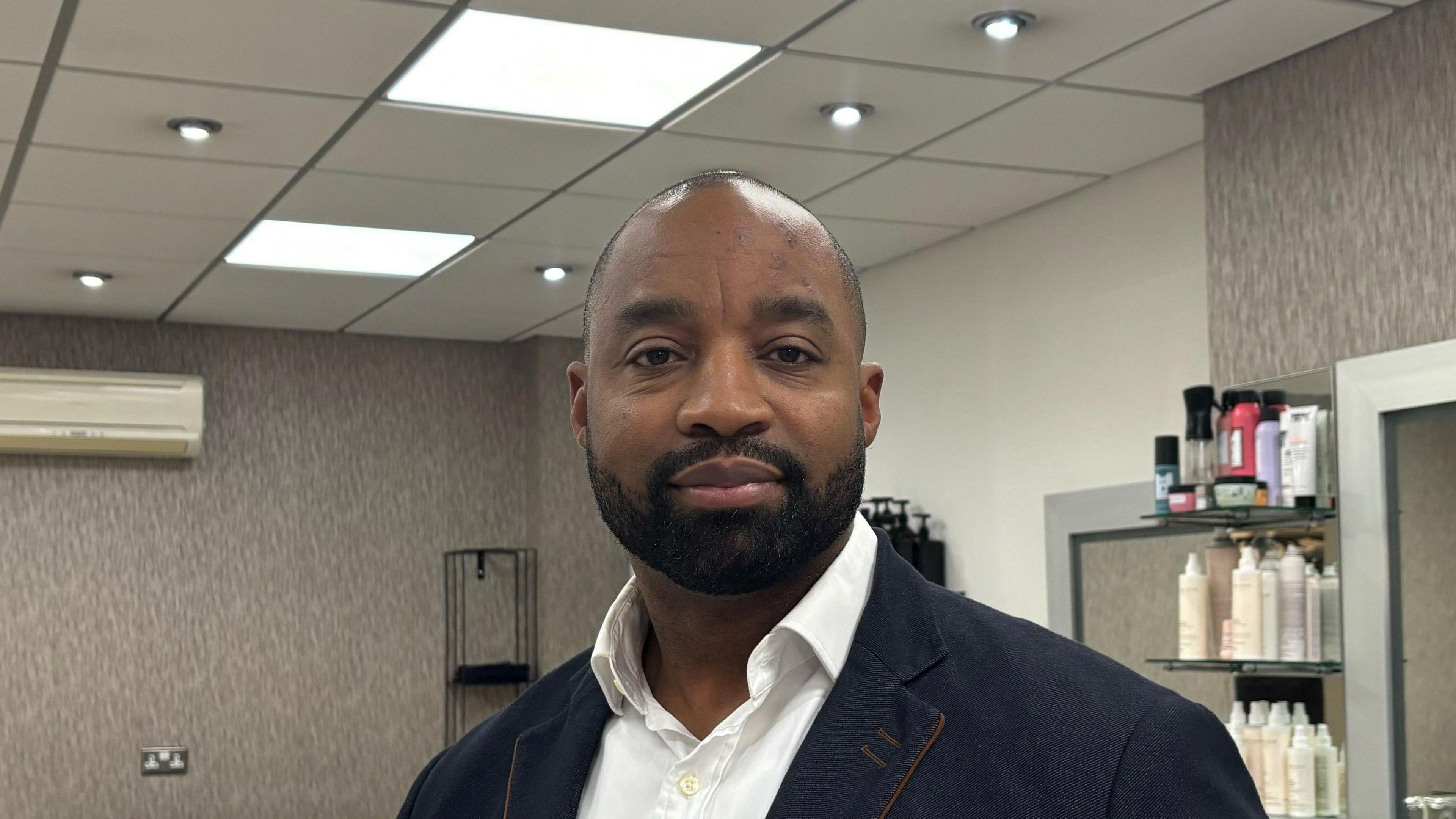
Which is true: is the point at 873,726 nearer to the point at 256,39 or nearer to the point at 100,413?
the point at 256,39

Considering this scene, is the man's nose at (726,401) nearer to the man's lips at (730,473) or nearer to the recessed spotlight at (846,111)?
the man's lips at (730,473)

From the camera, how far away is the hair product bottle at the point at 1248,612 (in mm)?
3131

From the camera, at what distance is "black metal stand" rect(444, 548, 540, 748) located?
649 centimetres

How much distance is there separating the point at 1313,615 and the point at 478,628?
14.0 feet

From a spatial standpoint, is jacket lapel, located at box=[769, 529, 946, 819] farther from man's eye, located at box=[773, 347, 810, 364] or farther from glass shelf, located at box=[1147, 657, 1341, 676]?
glass shelf, located at box=[1147, 657, 1341, 676]

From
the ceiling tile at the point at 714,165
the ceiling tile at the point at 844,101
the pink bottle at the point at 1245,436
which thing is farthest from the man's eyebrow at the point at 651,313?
the ceiling tile at the point at 714,165

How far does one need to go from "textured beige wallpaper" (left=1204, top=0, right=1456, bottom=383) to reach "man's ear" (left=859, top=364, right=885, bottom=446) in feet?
7.22

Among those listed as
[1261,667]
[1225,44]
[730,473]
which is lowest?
[1261,667]

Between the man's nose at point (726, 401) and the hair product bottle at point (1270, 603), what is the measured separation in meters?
2.40

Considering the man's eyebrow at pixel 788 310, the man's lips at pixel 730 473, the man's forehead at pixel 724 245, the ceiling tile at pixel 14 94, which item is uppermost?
the ceiling tile at pixel 14 94

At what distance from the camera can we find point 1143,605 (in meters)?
4.01

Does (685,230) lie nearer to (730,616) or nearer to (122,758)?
(730,616)

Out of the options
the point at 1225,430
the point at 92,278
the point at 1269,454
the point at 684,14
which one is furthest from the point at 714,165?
the point at 92,278

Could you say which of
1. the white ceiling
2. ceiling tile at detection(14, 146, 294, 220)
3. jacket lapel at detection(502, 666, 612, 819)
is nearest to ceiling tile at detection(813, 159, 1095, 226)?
the white ceiling
